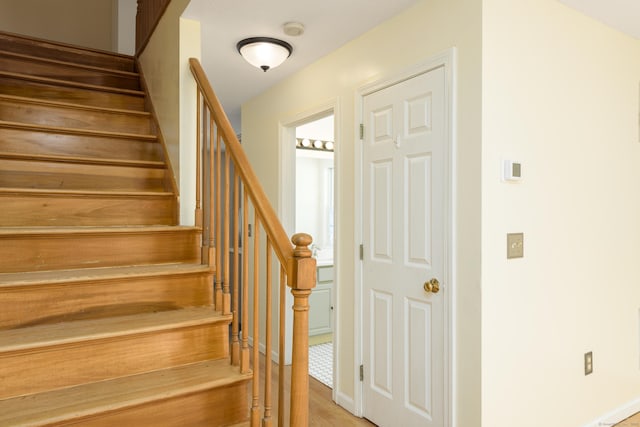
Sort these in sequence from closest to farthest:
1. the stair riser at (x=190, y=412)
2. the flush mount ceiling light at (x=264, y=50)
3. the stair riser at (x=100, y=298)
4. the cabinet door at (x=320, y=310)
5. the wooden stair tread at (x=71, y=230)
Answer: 1. the stair riser at (x=190, y=412)
2. the stair riser at (x=100, y=298)
3. the wooden stair tread at (x=71, y=230)
4. the flush mount ceiling light at (x=264, y=50)
5. the cabinet door at (x=320, y=310)

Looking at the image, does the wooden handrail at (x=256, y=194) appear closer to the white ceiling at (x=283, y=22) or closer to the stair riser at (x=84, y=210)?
the white ceiling at (x=283, y=22)

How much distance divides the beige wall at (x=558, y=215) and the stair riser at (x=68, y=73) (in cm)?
263

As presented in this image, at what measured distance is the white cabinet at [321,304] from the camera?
4.14 meters

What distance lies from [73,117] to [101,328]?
5.28ft

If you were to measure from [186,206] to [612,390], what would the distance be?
2.69 meters

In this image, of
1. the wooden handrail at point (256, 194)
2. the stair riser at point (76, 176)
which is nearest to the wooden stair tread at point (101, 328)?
the wooden handrail at point (256, 194)

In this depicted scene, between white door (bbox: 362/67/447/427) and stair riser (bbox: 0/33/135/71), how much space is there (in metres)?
2.23

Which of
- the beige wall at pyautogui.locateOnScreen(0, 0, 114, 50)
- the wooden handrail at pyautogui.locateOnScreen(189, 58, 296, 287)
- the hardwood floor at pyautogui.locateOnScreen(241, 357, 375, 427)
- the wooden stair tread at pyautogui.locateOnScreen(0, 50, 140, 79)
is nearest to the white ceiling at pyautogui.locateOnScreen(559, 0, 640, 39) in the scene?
the wooden handrail at pyautogui.locateOnScreen(189, 58, 296, 287)

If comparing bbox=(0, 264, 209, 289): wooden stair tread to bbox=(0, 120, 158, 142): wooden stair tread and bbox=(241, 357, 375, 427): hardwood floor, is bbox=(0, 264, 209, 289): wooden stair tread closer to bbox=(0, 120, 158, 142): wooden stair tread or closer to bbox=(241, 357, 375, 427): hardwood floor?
bbox=(0, 120, 158, 142): wooden stair tread

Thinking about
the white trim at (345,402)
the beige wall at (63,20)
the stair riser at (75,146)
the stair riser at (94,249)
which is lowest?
the white trim at (345,402)

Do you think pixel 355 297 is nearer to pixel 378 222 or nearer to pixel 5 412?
pixel 378 222

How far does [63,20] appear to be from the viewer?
4.52 metres

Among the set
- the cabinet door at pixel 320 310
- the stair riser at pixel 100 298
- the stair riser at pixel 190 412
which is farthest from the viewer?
the cabinet door at pixel 320 310

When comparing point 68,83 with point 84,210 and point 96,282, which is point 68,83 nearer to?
point 84,210
